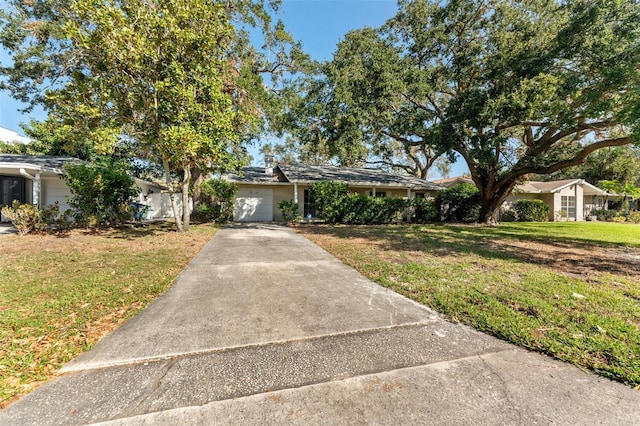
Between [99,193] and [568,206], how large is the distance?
33.3m

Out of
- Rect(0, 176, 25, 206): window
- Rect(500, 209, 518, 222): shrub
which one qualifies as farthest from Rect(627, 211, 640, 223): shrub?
Rect(0, 176, 25, 206): window

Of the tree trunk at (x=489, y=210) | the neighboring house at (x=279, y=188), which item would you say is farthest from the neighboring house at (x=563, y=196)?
the neighboring house at (x=279, y=188)

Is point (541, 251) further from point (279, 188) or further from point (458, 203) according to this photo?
point (279, 188)

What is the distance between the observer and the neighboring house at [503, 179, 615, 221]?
881 inches

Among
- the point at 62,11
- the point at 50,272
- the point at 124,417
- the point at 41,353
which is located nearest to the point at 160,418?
the point at 124,417

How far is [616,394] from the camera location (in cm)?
215

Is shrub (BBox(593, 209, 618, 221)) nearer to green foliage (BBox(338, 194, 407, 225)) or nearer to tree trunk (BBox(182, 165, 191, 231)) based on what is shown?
green foliage (BBox(338, 194, 407, 225))

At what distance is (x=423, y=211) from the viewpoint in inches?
663

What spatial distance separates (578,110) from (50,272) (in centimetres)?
1672

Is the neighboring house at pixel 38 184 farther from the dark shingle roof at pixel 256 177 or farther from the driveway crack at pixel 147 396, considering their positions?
the driveway crack at pixel 147 396

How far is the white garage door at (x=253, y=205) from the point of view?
16.6 m

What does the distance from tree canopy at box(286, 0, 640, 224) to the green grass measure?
31.5 feet

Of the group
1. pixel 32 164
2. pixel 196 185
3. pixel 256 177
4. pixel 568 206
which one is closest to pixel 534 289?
pixel 256 177

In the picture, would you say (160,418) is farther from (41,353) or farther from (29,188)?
(29,188)
